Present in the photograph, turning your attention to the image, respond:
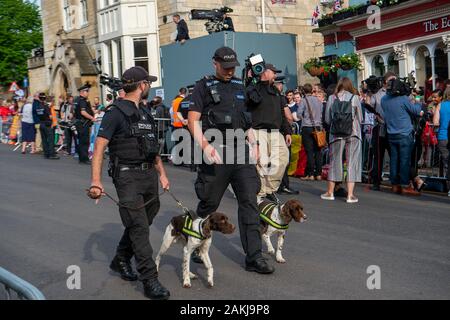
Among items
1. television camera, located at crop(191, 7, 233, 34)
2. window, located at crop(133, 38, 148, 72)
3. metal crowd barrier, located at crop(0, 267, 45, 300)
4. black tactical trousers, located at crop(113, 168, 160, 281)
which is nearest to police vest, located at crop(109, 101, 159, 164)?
black tactical trousers, located at crop(113, 168, 160, 281)

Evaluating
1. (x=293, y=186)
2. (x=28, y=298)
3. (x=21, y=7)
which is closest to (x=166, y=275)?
(x=28, y=298)

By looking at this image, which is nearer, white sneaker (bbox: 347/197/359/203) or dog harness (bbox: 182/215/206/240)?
dog harness (bbox: 182/215/206/240)

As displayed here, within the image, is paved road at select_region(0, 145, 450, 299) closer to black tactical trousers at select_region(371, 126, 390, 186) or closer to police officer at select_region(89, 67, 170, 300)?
police officer at select_region(89, 67, 170, 300)

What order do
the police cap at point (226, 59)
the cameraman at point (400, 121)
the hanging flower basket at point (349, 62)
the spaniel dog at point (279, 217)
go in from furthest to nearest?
the hanging flower basket at point (349, 62), the cameraman at point (400, 121), the spaniel dog at point (279, 217), the police cap at point (226, 59)

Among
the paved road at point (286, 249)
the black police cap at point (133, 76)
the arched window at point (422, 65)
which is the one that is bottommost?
the paved road at point (286, 249)

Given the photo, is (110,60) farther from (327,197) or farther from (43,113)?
(327,197)

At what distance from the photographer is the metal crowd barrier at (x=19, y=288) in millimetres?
3627

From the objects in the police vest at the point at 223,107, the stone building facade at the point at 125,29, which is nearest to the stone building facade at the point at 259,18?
the stone building facade at the point at 125,29

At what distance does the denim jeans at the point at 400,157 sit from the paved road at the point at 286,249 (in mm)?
376

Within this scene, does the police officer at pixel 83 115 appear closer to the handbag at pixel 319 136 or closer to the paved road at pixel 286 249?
the paved road at pixel 286 249

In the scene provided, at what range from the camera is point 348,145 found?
10406 mm

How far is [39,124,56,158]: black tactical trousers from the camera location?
1889 cm
